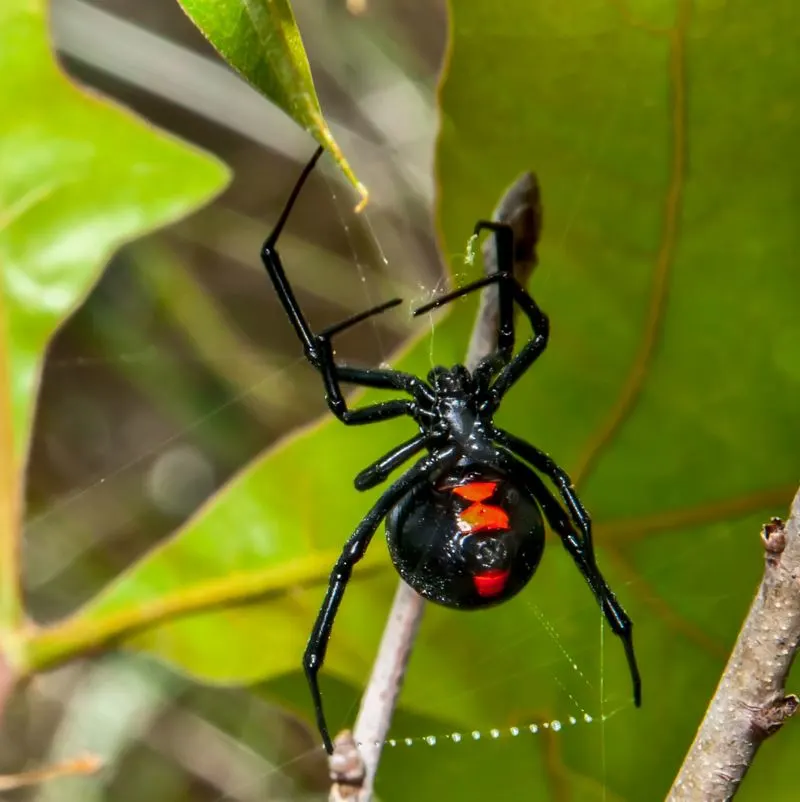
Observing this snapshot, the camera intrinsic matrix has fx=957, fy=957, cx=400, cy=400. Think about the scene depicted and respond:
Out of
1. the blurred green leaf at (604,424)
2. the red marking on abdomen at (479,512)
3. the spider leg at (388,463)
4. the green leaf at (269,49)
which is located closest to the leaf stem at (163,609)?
the blurred green leaf at (604,424)

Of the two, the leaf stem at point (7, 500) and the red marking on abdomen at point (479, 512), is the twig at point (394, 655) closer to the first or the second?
the red marking on abdomen at point (479, 512)

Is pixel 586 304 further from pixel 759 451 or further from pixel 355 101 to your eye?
pixel 355 101

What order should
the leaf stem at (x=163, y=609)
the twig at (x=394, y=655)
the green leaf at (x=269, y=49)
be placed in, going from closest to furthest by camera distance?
1. the green leaf at (x=269, y=49)
2. the twig at (x=394, y=655)
3. the leaf stem at (x=163, y=609)

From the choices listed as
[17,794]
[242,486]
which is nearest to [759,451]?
[242,486]

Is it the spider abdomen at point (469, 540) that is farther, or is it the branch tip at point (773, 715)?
the spider abdomen at point (469, 540)

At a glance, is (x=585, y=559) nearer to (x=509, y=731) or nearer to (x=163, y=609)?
(x=509, y=731)
